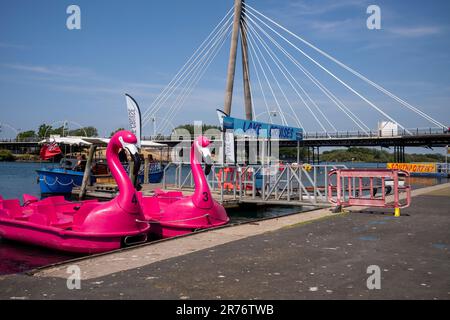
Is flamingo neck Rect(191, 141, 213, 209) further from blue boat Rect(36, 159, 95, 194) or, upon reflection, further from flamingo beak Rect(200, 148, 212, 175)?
blue boat Rect(36, 159, 95, 194)

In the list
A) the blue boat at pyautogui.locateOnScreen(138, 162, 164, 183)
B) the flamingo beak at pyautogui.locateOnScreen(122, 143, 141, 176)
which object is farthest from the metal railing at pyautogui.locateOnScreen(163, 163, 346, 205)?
the blue boat at pyautogui.locateOnScreen(138, 162, 164, 183)

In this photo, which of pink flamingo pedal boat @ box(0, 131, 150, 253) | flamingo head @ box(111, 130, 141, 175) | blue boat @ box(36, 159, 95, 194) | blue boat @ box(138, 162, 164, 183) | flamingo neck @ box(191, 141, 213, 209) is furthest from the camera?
blue boat @ box(138, 162, 164, 183)

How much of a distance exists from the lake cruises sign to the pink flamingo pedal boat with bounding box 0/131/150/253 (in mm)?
6988

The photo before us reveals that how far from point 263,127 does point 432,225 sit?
9.99 metres

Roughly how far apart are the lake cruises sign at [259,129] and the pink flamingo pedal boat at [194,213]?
4.21 m

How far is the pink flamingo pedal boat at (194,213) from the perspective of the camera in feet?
40.9

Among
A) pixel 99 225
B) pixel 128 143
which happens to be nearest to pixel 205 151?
pixel 128 143

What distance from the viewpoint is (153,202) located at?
14156 millimetres

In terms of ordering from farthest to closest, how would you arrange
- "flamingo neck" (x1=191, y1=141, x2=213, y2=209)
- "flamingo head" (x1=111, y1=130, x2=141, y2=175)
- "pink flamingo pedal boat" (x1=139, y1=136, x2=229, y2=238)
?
"flamingo neck" (x1=191, y1=141, x2=213, y2=209)
"pink flamingo pedal boat" (x1=139, y1=136, x2=229, y2=238)
"flamingo head" (x1=111, y1=130, x2=141, y2=175)

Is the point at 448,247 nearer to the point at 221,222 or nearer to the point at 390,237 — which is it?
the point at 390,237

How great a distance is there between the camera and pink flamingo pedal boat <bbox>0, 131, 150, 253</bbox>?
1048 cm

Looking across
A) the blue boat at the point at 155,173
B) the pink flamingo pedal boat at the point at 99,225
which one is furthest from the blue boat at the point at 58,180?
the pink flamingo pedal boat at the point at 99,225
